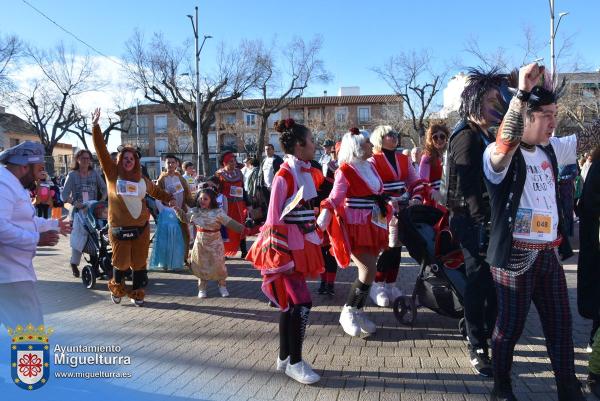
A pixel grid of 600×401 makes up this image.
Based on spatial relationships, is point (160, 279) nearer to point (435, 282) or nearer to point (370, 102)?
point (435, 282)

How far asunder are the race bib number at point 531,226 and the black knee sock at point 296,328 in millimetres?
1630

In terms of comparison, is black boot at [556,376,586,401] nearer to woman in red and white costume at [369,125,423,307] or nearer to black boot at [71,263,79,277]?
woman in red and white costume at [369,125,423,307]

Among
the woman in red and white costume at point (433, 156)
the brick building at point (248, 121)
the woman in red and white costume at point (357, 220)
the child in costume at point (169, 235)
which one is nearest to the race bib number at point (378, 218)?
the woman in red and white costume at point (357, 220)

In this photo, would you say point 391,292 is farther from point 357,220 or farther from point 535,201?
point 535,201

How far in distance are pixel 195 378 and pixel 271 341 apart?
3.51 feet

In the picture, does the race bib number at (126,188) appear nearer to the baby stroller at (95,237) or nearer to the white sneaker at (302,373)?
the baby stroller at (95,237)

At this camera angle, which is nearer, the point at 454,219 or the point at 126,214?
the point at 454,219

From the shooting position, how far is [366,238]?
4.69 metres

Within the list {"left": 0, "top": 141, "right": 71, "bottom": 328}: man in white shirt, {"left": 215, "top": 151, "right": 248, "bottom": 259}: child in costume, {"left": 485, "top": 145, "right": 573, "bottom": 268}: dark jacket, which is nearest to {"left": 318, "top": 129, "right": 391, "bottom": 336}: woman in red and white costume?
{"left": 485, "top": 145, "right": 573, "bottom": 268}: dark jacket

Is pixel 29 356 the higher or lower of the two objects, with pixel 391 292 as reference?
higher

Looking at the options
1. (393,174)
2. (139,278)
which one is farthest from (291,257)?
(139,278)

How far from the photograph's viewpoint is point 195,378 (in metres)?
3.88

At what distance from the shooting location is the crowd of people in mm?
3008

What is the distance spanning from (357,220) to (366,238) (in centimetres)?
20
